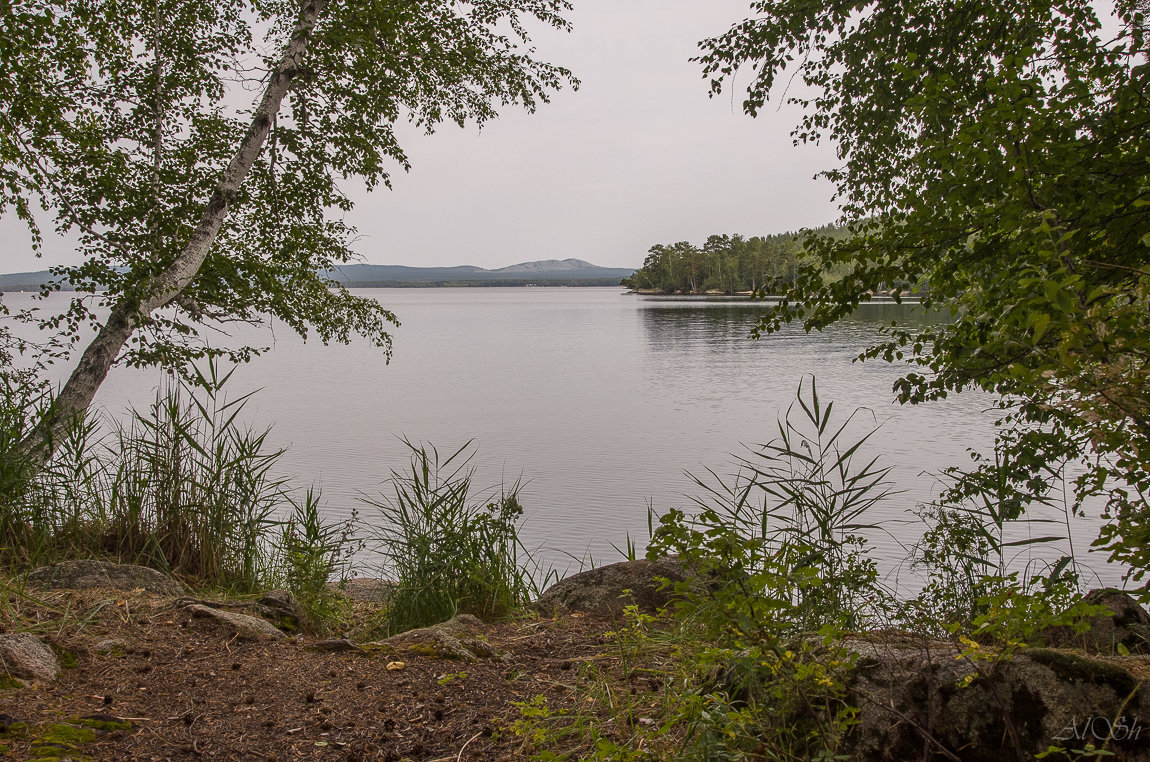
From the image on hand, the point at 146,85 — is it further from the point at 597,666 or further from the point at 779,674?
the point at 779,674

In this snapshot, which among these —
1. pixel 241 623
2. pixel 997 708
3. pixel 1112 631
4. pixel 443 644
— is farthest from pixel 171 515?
pixel 1112 631

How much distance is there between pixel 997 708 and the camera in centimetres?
194

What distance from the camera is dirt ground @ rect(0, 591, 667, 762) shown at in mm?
2471

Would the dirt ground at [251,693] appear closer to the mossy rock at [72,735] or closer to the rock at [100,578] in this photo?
the mossy rock at [72,735]

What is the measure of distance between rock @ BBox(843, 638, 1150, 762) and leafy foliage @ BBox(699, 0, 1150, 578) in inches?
14.1

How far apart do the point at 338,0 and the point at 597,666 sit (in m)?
7.55

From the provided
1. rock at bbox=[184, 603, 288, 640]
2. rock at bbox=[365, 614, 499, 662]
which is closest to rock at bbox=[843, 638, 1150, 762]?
rock at bbox=[365, 614, 499, 662]

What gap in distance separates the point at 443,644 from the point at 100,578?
6.99ft

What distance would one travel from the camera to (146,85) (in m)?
8.03

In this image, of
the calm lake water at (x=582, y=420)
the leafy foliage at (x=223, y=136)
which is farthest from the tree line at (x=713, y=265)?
the leafy foliage at (x=223, y=136)

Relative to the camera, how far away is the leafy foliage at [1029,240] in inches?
65.9

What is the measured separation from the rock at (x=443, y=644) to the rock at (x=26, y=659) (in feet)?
3.98

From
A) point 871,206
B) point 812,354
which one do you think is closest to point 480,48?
Answer: point 871,206

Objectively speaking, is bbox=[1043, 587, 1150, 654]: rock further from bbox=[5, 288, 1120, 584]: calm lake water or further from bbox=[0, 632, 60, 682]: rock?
bbox=[0, 632, 60, 682]: rock
